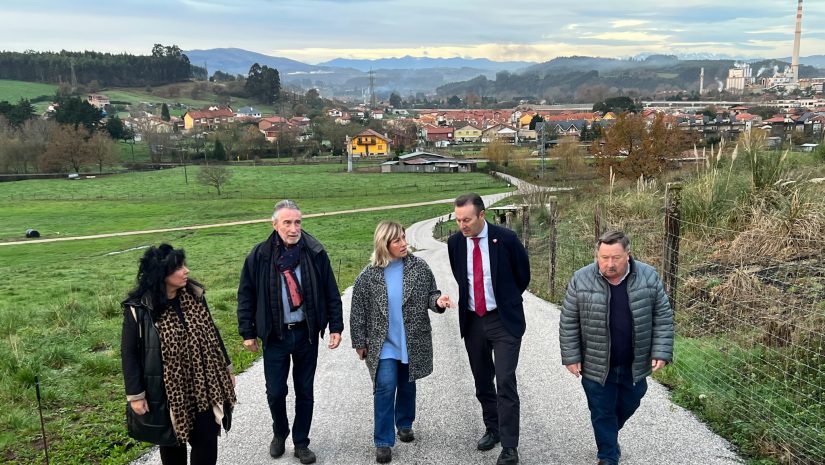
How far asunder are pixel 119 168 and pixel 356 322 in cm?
8397

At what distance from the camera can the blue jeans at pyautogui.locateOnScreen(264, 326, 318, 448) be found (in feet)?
16.0

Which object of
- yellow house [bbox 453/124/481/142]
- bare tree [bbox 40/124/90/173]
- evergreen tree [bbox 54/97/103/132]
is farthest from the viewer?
yellow house [bbox 453/124/481/142]

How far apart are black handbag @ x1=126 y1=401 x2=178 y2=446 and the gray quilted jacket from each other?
117 inches

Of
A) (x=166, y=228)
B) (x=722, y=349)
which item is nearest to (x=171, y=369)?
(x=722, y=349)

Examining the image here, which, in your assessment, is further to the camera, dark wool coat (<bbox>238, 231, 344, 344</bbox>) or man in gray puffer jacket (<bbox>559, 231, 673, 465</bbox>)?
dark wool coat (<bbox>238, 231, 344, 344</bbox>)

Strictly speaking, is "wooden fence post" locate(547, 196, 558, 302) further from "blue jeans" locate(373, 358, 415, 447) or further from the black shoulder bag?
the black shoulder bag

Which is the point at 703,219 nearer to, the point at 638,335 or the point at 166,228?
the point at 638,335

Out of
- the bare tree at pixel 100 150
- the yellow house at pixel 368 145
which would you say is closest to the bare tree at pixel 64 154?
the bare tree at pixel 100 150

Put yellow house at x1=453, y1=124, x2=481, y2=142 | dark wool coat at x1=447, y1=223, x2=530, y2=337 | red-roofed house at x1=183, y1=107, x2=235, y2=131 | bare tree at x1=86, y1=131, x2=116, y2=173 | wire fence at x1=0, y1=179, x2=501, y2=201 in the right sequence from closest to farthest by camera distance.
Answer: dark wool coat at x1=447, y1=223, x2=530, y2=337 → wire fence at x1=0, y1=179, x2=501, y2=201 → bare tree at x1=86, y1=131, x2=116, y2=173 → red-roofed house at x1=183, y1=107, x2=235, y2=131 → yellow house at x1=453, y1=124, x2=481, y2=142

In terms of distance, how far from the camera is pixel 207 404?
404 cm

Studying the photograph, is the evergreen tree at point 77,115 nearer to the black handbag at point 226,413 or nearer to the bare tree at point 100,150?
the bare tree at point 100,150

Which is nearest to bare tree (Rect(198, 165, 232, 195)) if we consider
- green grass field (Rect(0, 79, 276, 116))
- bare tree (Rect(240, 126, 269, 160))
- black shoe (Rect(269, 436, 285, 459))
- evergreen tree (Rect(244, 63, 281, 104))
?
bare tree (Rect(240, 126, 269, 160))

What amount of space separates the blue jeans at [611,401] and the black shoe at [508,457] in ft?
2.15

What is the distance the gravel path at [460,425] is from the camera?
491 cm
